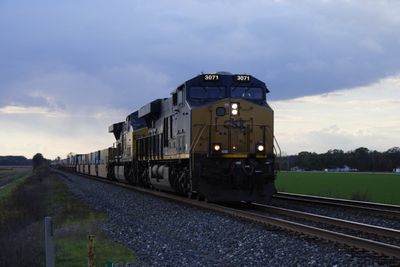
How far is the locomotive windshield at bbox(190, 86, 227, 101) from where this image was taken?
18562 mm

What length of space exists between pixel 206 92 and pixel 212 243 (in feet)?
28.5

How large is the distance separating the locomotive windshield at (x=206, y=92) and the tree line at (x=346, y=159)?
86.5 m

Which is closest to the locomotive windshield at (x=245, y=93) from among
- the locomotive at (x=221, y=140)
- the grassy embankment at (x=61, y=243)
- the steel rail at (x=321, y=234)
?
the locomotive at (x=221, y=140)

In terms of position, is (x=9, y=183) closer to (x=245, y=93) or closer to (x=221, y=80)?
(x=221, y=80)

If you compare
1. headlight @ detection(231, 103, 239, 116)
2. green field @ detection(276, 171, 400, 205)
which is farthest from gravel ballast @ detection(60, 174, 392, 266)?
green field @ detection(276, 171, 400, 205)

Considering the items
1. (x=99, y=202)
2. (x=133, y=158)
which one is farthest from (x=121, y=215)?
(x=133, y=158)

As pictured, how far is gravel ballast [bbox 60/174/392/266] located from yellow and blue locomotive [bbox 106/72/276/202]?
155 cm

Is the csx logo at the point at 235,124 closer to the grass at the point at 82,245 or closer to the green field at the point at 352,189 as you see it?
the grass at the point at 82,245

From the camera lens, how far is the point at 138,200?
21469 mm

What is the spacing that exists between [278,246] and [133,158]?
836 inches

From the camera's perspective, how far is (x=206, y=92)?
18656mm

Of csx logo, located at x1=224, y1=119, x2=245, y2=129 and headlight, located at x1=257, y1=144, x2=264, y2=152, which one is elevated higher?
csx logo, located at x1=224, y1=119, x2=245, y2=129

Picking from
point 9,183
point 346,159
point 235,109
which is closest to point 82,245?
point 235,109

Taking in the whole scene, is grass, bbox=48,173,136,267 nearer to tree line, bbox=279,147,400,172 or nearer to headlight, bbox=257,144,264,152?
headlight, bbox=257,144,264,152
